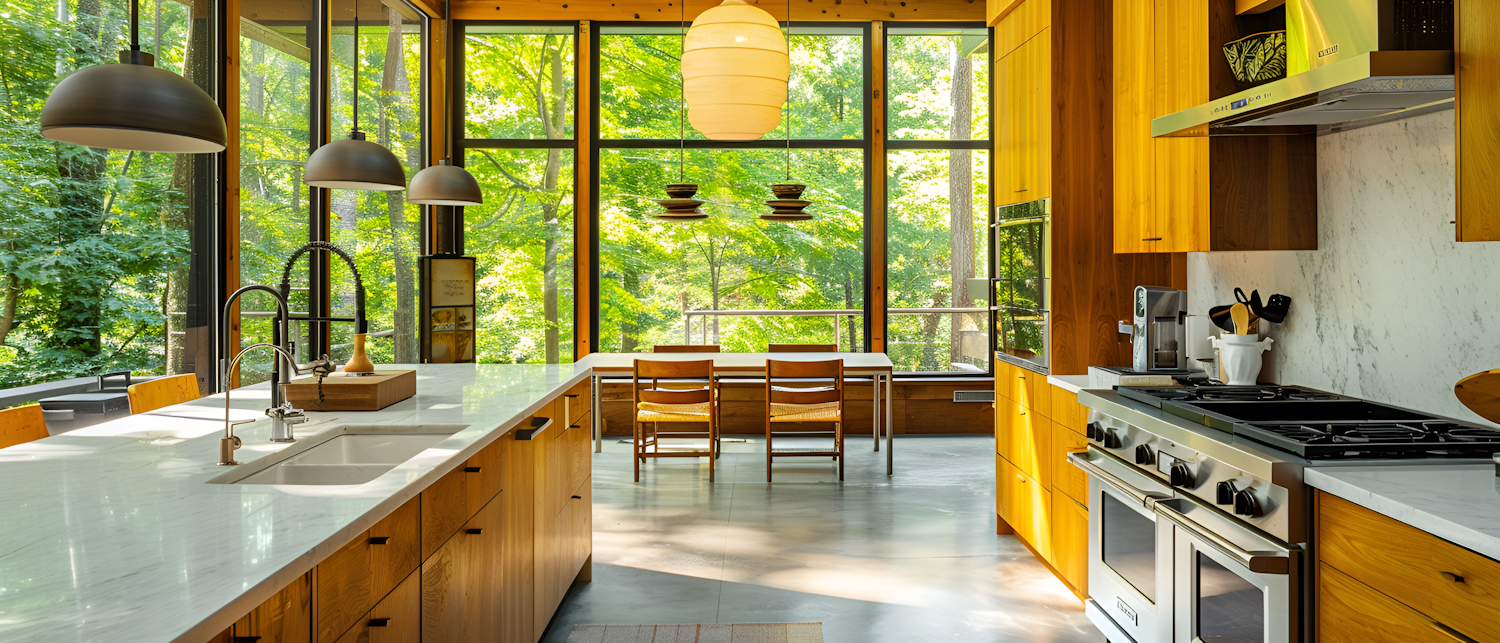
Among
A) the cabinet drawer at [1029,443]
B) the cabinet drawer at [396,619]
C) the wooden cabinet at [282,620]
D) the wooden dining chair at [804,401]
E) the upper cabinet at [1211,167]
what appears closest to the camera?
the wooden cabinet at [282,620]

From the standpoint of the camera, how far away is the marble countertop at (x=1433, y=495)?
1.46 m

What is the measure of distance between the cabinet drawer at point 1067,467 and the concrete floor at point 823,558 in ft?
1.43

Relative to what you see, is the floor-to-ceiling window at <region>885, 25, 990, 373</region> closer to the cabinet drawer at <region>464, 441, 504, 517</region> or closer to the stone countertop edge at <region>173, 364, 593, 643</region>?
the cabinet drawer at <region>464, 441, 504, 517</region>

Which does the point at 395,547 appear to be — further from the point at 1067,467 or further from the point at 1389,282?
the point at 1389,282

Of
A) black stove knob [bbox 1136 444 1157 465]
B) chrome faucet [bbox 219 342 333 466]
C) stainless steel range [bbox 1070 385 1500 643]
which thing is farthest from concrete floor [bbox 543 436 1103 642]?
chrome faucet [bbox 219 342 333 466]

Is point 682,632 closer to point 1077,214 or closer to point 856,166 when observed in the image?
point 1077,214

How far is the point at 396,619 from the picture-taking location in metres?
1.71

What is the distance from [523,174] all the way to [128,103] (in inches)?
232

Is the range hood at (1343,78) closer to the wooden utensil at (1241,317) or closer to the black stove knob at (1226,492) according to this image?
the wooden utensil at (1241,317)

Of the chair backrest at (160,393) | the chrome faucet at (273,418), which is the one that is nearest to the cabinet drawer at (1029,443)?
the chrome faucet at (273,418)

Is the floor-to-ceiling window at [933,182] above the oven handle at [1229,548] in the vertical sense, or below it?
above

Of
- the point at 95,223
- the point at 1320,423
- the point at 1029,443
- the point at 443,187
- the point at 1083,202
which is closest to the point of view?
the point at 1320,423

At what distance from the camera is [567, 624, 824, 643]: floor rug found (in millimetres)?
3123

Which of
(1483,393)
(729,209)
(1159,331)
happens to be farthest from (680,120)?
(1483,393)
